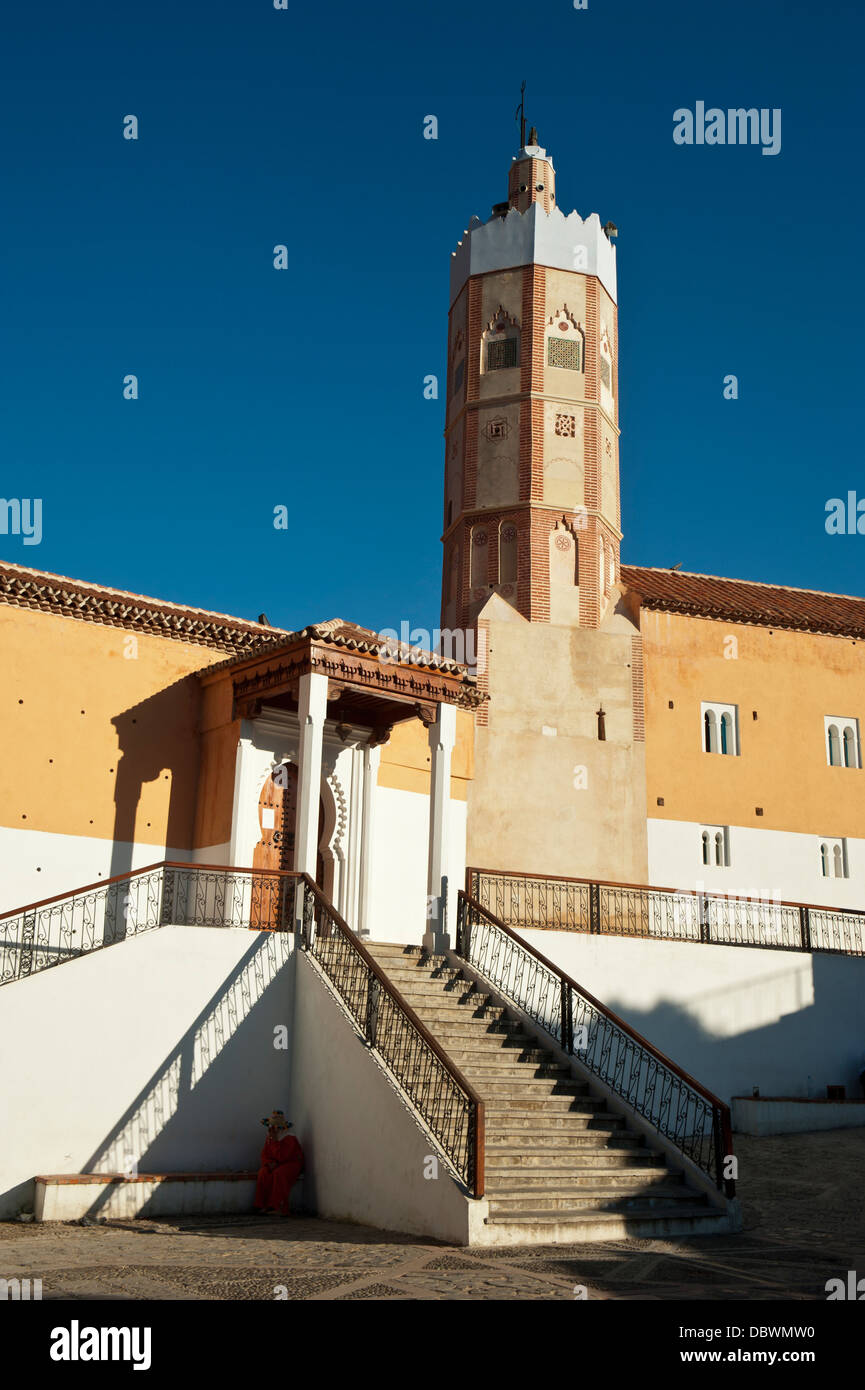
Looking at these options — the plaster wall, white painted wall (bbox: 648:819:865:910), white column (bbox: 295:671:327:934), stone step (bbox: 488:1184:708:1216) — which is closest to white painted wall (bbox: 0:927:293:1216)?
white column (bbox: 295:671:327:934)

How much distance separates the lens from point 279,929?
13.7m

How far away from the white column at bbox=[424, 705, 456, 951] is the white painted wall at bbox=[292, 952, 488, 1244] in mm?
2408

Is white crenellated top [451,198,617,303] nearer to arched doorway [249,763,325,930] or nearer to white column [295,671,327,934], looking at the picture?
arched doorway [249,763,325,930]

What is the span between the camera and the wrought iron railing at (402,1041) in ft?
33.2

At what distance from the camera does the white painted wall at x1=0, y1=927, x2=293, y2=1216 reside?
11469 mm

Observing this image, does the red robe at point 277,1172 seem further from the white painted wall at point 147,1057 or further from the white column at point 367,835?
the white column at point 367,835

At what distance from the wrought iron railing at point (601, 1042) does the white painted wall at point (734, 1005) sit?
1074mm

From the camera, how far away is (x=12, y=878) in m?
15.1

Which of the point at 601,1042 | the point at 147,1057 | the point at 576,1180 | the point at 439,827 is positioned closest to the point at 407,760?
the point at 439,827

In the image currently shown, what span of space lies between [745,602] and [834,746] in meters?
3.32

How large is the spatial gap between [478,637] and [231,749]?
6.44 metres
